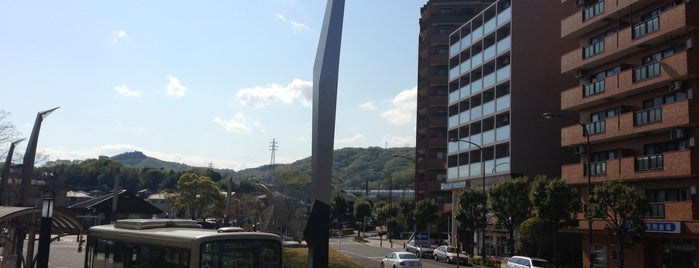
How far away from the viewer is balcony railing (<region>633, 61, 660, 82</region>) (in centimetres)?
3592

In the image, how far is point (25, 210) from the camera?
1923 centimetres

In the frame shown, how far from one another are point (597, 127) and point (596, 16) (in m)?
7.34

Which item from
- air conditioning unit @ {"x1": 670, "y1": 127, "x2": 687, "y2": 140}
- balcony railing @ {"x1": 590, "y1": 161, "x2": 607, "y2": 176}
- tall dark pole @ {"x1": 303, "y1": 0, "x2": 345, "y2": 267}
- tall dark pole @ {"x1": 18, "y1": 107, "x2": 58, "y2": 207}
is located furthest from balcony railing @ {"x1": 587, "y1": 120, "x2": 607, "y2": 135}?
tall dark pole @ {"x1": 18, "y1": 107, "x2": 58, "y2": 207}

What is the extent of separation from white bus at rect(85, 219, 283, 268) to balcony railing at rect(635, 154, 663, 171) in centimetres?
2760

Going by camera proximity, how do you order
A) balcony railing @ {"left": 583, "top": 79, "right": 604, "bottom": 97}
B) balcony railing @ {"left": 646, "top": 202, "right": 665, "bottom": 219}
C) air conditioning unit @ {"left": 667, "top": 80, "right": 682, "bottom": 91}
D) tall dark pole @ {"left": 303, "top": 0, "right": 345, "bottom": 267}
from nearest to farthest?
tall dark pole @ {"left": 303, "top": 0, "right": 345, "bottom": 267} → air conditioning unit @ {"left": 667, "top": 80, "right": 682, "bottom": 91} → balcony railing @ {"left": 646, "top": 202, "right": 665, "bottom": 219} → balcony railing @ {"left": 583, "top": 79, "right": 604, "bottom": 97}

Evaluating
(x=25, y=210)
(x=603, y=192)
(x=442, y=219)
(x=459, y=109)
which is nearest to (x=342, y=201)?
(x=442, y=219)

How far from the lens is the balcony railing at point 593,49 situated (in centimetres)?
4150

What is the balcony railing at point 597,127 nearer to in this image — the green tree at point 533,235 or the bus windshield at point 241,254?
the green tree at point 533,235

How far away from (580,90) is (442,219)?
33.7 m

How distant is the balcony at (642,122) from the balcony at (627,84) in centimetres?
139

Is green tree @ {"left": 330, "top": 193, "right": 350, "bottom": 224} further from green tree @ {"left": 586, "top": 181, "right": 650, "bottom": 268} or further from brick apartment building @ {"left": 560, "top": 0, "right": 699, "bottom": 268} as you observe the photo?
green tree @ {"left": 586, "top": 181, "right": 650, "bottom": 268}

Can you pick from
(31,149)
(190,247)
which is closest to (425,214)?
(31,149)

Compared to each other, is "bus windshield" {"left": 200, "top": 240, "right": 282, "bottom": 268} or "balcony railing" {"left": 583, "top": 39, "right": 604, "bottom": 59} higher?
"balcony railing" {"left": 583, "top": 39, "right": 604, "bottom": 59}

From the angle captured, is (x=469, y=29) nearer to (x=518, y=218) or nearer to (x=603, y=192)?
(x=518, y=218)
